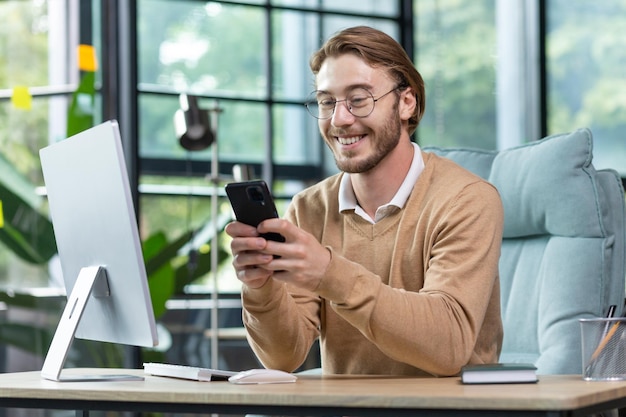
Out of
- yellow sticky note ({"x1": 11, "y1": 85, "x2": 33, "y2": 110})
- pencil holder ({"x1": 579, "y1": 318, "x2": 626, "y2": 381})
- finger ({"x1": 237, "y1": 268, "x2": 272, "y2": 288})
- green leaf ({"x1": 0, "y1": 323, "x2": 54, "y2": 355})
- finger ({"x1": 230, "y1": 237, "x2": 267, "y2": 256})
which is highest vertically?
yellow sticky note ({"x1": 11, "y1": 85, "x2": 33, "y2": 110})

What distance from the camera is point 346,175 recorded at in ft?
6.89

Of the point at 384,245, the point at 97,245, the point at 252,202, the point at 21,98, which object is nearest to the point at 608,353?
the point at 384,245

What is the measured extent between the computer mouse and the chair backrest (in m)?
0.81

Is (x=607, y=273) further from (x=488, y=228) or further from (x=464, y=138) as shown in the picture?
(x=464, y=138)

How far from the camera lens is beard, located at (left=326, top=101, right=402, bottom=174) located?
1.96 metres

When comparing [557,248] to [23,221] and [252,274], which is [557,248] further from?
[23,221]

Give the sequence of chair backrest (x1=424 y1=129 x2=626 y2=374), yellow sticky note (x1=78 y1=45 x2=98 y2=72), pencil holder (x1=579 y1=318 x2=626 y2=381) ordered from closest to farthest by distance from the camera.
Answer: pencil holder (x1=579 y1=318 x2=626 y2=381) → chair backrest (x1=424 y1=129 x2=626 y2=374) → yellow sticky note (x1=78 y1=45 x2=98 y2=72)

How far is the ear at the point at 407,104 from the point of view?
2.03 m

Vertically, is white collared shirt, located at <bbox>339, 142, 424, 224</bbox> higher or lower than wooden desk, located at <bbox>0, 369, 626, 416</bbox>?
higher

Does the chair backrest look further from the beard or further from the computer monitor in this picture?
the computer monitor

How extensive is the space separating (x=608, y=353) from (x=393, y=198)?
1.79 feet

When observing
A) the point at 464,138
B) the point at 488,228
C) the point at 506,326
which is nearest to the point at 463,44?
the point at 464,138

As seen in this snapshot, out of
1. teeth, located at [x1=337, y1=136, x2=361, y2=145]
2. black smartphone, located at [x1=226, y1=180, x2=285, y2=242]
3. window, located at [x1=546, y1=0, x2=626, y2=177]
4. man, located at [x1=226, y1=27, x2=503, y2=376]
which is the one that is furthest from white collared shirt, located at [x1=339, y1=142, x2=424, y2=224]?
window, located at [x1=546, y1=0, x2=626, y2=177]

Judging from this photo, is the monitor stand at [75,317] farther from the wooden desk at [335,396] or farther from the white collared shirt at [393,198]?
the white collared shirt at [393,198]
